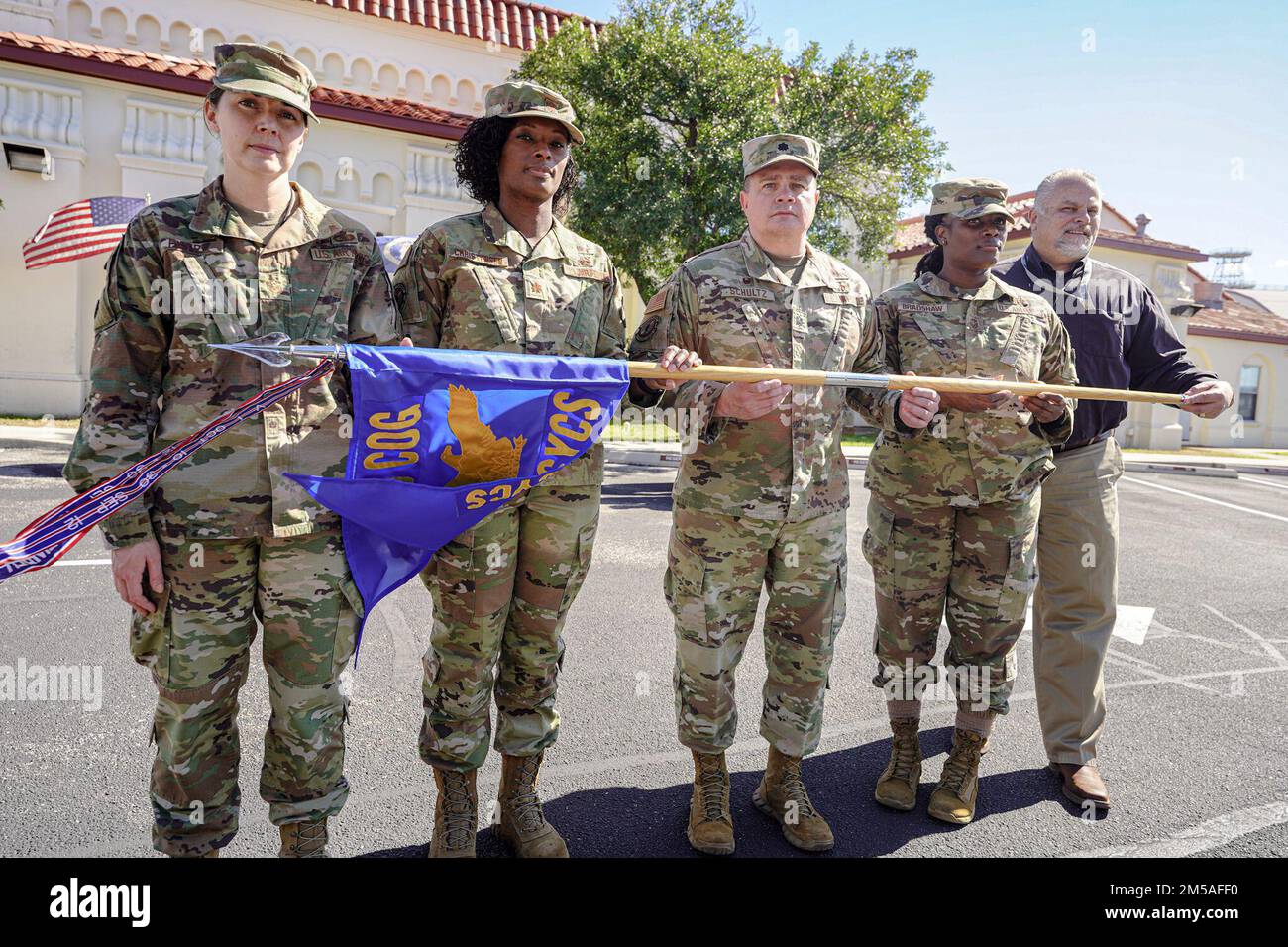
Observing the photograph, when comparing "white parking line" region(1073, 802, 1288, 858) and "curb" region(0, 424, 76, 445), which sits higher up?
"curb" region(0, 424, 76, 445)

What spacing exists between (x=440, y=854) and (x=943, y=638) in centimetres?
354

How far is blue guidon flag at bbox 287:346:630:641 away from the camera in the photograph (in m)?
2.34

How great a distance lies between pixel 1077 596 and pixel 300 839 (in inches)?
121

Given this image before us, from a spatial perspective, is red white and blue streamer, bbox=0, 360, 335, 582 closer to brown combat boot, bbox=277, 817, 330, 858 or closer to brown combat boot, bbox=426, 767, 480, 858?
brown combat boot, bbox=277, 817, 330, 858

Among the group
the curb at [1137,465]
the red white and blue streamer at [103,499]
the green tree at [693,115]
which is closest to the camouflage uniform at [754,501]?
the red white and blue streamer at [103,499]

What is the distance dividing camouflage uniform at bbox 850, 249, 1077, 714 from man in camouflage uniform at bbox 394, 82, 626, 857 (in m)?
1.26

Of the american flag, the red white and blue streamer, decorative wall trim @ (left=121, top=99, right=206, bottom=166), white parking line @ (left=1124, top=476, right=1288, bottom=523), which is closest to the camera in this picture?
the red white and blue streamer

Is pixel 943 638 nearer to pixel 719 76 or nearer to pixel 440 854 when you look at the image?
pixel 440 854

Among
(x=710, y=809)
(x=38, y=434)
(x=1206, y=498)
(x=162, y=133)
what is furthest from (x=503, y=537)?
(x=162, y=133)

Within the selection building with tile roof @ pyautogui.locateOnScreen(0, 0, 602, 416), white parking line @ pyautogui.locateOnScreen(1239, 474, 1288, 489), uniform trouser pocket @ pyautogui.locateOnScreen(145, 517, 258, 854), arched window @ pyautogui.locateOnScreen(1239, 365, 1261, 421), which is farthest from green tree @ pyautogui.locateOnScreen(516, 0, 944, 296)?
arched window @ pyautogui.locateOnScreen(1239, 365, 1261, 421)

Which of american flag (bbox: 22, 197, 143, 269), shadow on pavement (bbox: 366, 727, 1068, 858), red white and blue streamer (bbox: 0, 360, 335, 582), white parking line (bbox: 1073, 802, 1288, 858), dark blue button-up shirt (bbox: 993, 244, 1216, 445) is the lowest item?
shadow on pavement (bbox: 366, 727, 1068, 858)

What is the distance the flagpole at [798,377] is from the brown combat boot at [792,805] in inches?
53.5

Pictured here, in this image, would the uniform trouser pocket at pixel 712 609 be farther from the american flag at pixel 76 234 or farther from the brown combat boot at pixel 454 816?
the american flag at pixel 76 234
